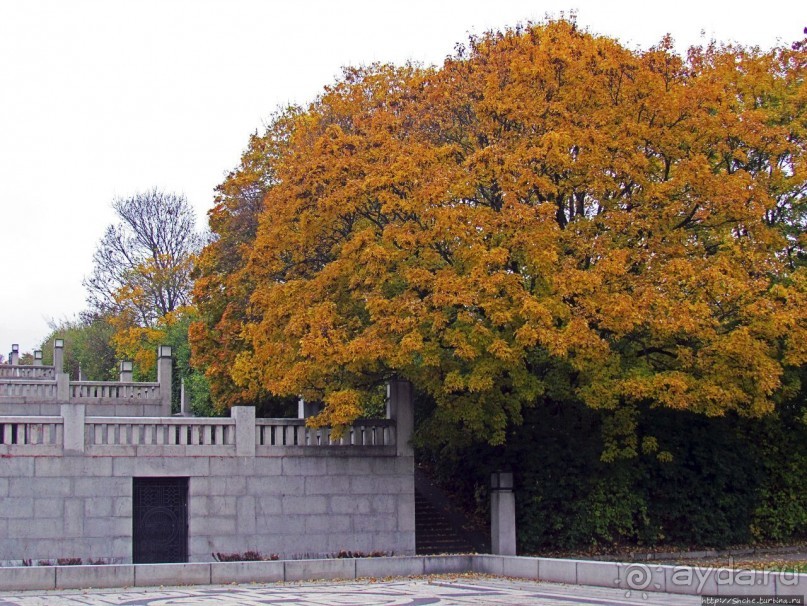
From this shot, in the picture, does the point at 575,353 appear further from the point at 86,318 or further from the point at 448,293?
the point at 86,318

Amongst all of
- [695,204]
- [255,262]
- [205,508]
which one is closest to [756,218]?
[695,204]

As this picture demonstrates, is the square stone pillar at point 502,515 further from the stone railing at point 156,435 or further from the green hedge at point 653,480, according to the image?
the stone railing at point 156,435

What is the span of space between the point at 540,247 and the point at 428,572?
23.2 ft

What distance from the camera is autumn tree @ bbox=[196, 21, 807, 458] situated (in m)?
23.1

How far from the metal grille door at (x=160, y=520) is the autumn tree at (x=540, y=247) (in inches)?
133

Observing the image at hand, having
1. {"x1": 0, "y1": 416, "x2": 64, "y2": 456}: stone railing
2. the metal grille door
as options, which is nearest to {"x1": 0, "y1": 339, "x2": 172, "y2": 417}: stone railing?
{"x1": 0, "y1": 416, "x2": 64, "y2": 456}: stone railing

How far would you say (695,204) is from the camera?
81.0 feet

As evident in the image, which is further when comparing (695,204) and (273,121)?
(273,121)

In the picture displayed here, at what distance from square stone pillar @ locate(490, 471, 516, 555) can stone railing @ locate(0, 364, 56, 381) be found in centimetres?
2144

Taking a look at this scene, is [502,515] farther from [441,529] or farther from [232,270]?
[232,270]

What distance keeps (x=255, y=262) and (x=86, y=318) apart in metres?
45.4

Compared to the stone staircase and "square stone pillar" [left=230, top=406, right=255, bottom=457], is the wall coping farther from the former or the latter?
"square stone pillar" [left=230, top=406, right=255, bottom=457]

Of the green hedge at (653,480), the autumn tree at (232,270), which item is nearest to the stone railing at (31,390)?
the autumn tree at (232,270)

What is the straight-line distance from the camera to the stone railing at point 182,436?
886 inches
